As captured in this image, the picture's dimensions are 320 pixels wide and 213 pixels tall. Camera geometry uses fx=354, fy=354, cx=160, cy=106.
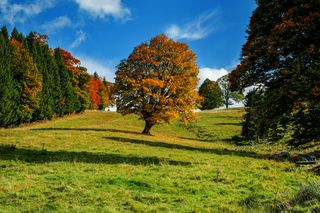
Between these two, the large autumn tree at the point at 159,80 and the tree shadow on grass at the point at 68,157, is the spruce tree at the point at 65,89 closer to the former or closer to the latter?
the large autumn tree at the point at 159,80

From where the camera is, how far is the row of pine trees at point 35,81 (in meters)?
60.7

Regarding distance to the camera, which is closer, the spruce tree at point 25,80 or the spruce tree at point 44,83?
the spruce tree at point 25,80

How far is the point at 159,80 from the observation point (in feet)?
156

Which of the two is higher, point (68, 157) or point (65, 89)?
point (65, 89)

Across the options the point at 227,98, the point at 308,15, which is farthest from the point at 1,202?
the point at 227,98

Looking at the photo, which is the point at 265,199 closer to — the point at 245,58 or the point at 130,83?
the point at 245,58

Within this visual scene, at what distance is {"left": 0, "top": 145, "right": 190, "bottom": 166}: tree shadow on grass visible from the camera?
70.2 ft

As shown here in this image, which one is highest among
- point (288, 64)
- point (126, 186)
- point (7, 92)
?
point (288, 64)

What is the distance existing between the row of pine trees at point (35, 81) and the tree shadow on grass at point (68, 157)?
89.0 feet

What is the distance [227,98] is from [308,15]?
112 m

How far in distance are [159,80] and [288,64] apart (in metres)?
27.3

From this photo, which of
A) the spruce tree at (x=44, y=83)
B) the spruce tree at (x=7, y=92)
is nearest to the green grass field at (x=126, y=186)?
the spruce tree at (x=7, y=92)

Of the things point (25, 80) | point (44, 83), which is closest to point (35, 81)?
point (25, 80)

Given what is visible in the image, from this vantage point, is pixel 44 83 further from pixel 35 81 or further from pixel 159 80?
pixel 159 80
